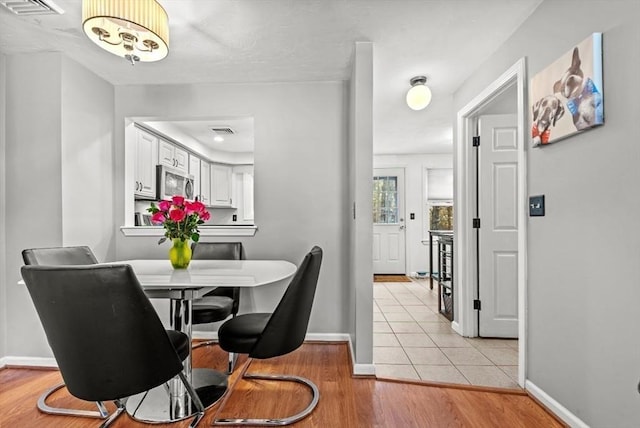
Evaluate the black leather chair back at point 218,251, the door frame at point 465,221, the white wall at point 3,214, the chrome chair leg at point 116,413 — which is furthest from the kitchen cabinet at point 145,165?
the door frame at point 465,221

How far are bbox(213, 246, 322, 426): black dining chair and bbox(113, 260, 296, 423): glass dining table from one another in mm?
127

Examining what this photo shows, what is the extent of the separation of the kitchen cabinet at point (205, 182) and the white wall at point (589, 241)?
4.43 metres

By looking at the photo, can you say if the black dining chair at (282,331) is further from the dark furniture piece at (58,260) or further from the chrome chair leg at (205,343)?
the chrome chair leg at (205,343)

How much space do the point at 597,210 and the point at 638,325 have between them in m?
0.48

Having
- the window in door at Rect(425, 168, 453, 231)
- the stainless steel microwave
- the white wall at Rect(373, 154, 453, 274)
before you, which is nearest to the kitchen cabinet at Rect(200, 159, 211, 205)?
the stainless steel microwave

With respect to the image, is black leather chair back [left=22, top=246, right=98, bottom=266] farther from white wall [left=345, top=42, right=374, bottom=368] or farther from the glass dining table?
white wall [left=345, top=42, right=374, bottom=368]

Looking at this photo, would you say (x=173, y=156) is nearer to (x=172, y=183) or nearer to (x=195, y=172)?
(x=172, y=183)

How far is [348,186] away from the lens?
9.11 feet

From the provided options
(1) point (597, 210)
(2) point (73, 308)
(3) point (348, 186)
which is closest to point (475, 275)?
(3) point (348, 186)

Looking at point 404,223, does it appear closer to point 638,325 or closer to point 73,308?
point 638,325

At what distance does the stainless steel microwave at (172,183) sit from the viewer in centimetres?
365

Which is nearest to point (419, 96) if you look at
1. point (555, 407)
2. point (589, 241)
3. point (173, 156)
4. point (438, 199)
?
point (589, 241)

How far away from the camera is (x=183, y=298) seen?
63.2 inches

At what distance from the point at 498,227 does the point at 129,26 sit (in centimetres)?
299
